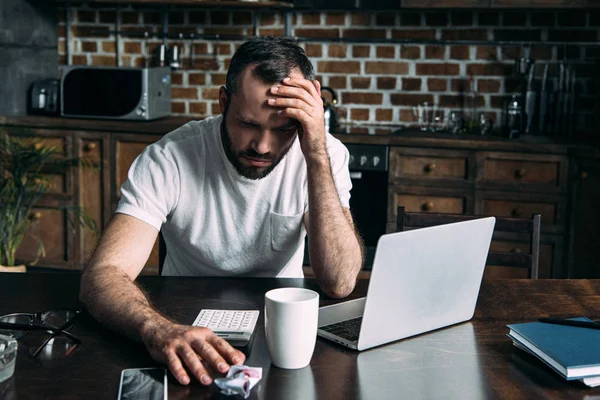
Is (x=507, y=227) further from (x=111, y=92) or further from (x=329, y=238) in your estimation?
(x=111, y=92)

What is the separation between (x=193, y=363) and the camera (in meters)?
1.12

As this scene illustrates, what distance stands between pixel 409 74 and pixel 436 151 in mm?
702

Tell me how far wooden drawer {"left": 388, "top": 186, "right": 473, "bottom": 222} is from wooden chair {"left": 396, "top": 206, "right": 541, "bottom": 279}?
1.55 m

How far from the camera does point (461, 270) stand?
1.36m

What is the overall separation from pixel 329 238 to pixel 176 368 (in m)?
0.63

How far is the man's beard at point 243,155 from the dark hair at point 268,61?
4.8 inches

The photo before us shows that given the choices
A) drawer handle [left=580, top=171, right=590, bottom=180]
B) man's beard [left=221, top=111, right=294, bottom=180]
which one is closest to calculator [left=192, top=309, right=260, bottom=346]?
man's beard [left=221, top=111, right=294, bottom=180]

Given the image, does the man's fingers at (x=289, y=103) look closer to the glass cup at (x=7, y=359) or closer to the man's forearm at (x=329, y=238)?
the man's forearm at (x=329, y=238)

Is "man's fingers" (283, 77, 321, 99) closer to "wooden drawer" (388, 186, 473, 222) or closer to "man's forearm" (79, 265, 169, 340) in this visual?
"man's forearm" (79, 265, 169, 340)

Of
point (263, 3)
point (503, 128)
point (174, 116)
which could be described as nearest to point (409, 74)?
point (503, 128)

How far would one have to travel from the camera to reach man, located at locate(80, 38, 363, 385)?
157cm

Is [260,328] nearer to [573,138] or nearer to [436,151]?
[436,151]

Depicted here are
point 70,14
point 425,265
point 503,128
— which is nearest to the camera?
point 425,265

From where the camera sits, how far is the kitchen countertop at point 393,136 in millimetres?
3510
